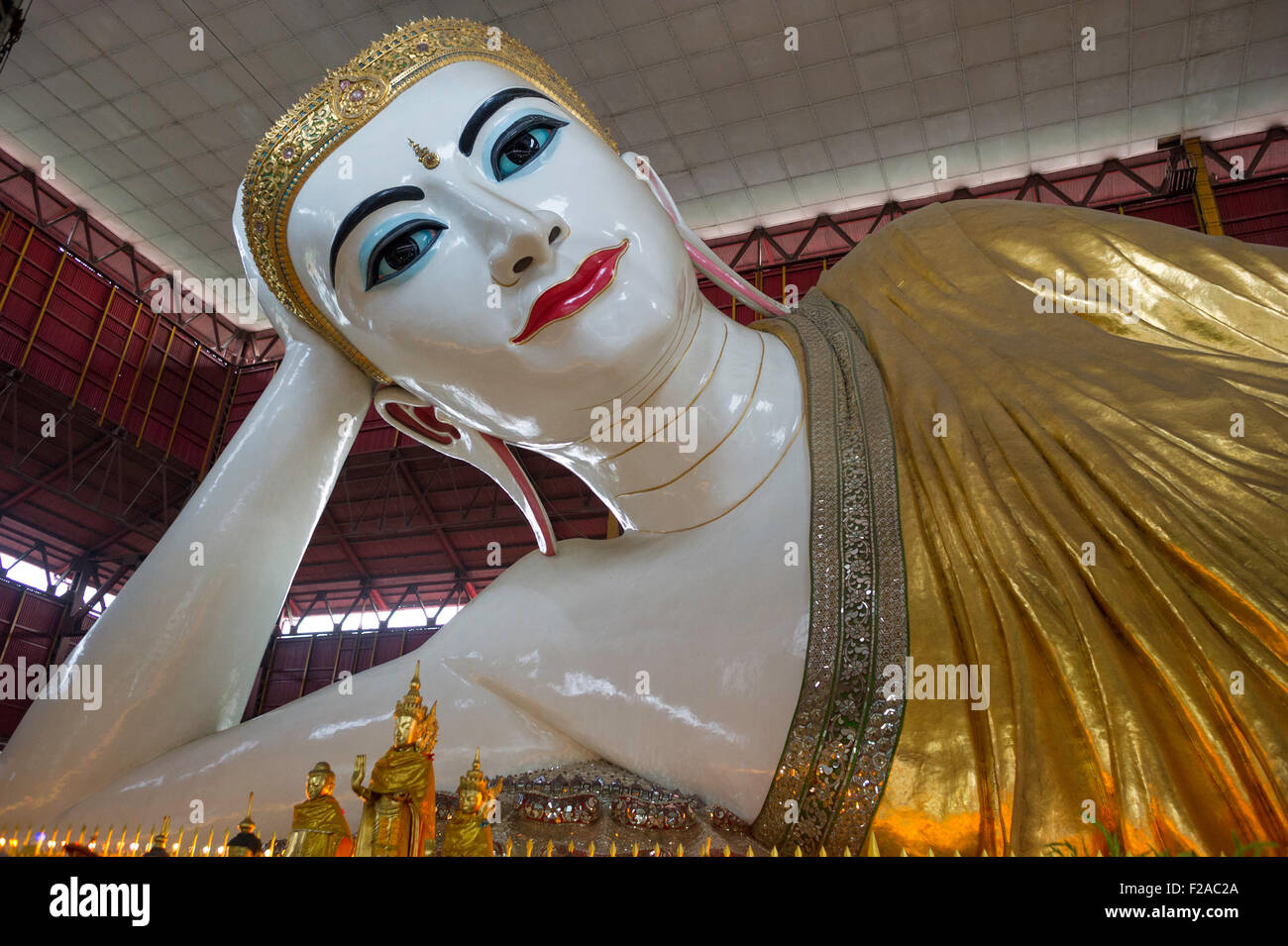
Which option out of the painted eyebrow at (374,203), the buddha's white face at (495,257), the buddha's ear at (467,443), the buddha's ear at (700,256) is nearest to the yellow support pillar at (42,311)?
the buddha's ear at (467,443)

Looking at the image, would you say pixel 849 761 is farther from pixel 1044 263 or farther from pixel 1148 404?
pixel 1044 263

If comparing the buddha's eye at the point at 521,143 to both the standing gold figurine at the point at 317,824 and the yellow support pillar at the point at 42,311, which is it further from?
the yellow support pillar at the point at 42,311

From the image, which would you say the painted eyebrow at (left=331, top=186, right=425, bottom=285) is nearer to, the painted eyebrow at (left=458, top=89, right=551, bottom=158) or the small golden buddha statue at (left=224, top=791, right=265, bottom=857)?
the painted eyebrow at (left=458, top=89, right=551, bottom=158)

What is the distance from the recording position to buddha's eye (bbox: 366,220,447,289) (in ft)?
7.47

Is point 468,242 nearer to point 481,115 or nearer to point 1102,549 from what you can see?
point 481,115

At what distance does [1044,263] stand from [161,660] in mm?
2482

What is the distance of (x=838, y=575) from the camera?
1998mm

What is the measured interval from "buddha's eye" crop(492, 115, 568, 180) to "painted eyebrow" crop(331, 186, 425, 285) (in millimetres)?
209

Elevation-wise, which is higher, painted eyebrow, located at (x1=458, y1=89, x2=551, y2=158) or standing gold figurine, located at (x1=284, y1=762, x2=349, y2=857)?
painted eyebrow, located at (x1=458, y1=89, x2=551, y2=158)

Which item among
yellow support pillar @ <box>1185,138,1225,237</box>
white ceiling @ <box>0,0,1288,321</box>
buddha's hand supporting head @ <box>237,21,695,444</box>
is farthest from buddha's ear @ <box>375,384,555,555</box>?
yellow support pillar @ <box>1185,138,1225,237</box>

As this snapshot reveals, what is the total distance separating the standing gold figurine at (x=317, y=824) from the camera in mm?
1363

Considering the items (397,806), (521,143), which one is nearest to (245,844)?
(397,806)
